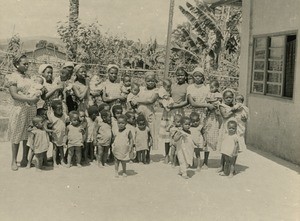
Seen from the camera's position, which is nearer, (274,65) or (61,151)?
(61,151)

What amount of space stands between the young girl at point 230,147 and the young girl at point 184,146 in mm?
501

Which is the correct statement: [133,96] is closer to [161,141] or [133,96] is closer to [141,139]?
[141,139]

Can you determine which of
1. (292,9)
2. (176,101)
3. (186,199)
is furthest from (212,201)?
(292,9)

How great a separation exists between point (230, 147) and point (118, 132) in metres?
1.70

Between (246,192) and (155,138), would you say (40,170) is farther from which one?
(246,192)

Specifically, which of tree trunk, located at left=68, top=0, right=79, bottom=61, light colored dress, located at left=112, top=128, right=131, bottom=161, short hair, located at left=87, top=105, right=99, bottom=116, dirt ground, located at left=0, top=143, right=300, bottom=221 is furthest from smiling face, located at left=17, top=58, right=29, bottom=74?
tree trunk, located at left=68, top=0, right=79, bottom=61

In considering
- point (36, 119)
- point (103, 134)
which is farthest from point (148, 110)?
point (36, 119)

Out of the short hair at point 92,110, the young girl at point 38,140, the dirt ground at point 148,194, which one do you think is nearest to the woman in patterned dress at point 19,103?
the young girl at point 38,140

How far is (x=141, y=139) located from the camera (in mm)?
7023

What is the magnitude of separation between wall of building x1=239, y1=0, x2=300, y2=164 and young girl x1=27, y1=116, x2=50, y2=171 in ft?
14.0

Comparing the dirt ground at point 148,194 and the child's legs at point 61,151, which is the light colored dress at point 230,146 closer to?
the dirt ground at point 148,194

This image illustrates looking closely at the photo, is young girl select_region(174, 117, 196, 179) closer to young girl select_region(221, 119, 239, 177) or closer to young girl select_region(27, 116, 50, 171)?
young girl select_region(221, 119, 239, 177)

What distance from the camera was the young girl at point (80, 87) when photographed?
269 inches

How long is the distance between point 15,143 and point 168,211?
2.84 meters
